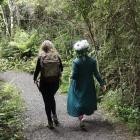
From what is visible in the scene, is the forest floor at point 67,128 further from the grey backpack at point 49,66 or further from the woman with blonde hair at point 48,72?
the grey backpack at point 49,66

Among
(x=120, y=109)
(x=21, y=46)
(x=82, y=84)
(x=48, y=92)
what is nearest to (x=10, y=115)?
(x=48, y=92)

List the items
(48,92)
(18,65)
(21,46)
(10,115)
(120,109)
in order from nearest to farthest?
(48,92) < (10,115) < (120,109) < (18,65) < (21,46)

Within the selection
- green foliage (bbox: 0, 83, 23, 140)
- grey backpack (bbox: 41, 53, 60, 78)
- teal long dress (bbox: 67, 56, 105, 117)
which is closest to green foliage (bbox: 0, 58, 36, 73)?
green foliage (bbox: 0, 83, 23, 140)

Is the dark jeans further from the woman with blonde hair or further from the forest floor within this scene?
the forest floor

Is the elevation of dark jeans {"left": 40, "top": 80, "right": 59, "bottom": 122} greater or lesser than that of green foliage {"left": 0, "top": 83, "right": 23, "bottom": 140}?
greater

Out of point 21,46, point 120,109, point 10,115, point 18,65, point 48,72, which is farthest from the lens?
point 21,46

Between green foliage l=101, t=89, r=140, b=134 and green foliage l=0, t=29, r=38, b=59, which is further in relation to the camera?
green foliage l=0, t=29, r=38, b=59

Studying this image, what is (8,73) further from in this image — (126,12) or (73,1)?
(126,12)

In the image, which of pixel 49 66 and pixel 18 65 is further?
pixel 18 65

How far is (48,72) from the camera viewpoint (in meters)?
9.62

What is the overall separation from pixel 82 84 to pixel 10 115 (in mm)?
1965

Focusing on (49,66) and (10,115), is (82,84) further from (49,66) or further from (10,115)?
(10,115)

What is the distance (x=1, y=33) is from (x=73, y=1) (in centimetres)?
1534

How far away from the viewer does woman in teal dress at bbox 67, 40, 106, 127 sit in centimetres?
977
